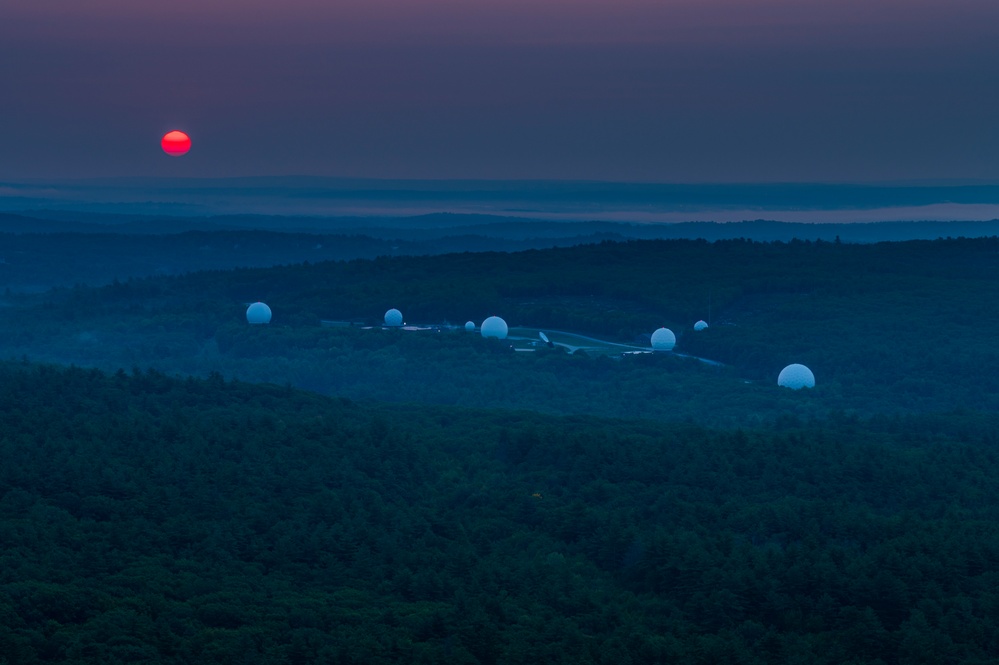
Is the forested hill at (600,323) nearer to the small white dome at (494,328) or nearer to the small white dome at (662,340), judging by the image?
the small white dome at (662,340)

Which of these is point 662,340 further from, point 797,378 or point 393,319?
point 393,319

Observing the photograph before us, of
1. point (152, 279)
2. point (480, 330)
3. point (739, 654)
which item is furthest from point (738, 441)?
point (152, 279)

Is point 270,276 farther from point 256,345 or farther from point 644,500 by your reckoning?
point 644,500

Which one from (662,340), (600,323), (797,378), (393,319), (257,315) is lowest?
(257,315)

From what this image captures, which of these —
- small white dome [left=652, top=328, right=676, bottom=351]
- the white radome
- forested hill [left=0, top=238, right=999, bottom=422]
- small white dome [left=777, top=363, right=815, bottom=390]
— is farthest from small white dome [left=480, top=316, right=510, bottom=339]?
small white dome [left=777, top=363, right=815, bottom=390]

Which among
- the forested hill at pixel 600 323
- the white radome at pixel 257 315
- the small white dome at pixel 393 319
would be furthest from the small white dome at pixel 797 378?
the white radome at pixel 257 315

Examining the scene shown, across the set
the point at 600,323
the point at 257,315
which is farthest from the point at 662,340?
the point at 257,315
